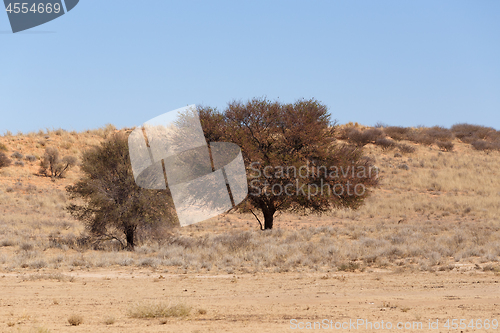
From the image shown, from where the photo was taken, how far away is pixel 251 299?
9.09 metres

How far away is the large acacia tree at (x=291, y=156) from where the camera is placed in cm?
1834

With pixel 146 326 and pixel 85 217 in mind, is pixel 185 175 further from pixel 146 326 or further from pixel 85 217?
pixel 146 326

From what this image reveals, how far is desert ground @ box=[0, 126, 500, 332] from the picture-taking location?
7340 mm

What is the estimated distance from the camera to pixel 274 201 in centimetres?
2002

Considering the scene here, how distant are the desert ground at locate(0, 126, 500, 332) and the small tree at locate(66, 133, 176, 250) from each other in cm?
97

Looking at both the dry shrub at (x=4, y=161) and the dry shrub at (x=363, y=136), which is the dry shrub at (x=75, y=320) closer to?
the dry shrub at (x=4, y=161)

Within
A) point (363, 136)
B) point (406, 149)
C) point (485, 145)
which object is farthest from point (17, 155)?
point (485, 145)

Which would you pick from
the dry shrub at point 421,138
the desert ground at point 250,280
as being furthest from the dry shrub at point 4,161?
the dry shrub at point 421,138

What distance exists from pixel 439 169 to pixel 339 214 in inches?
724

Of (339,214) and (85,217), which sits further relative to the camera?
(339,214)

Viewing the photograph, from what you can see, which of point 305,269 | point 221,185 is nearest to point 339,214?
point 221,185

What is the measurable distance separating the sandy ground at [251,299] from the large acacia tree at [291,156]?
6.60 metres

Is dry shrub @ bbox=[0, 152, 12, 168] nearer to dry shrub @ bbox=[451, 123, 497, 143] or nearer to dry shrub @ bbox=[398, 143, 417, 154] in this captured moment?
dry shrub @ bbox=[398, 143, 417, 154]

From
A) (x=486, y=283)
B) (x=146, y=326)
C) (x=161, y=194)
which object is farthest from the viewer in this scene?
(x=161, y=194)
